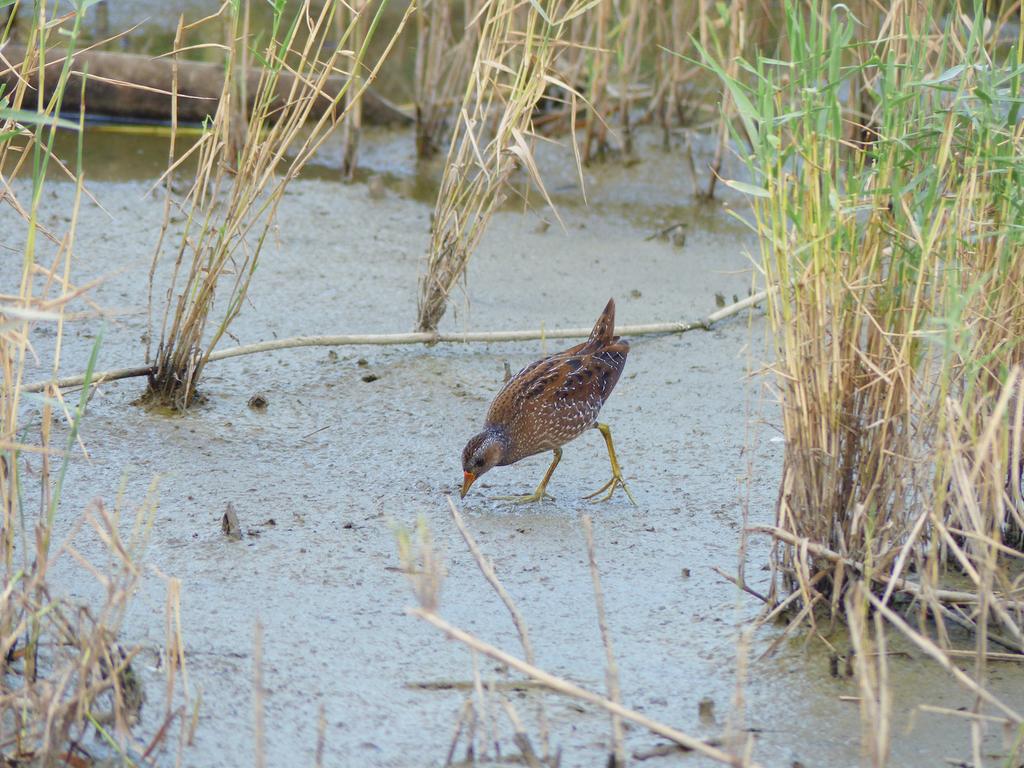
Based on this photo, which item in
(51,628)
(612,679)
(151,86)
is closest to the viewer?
(612,679)

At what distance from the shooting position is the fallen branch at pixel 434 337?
409cm

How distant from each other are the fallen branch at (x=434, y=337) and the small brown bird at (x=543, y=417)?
0.45 metres

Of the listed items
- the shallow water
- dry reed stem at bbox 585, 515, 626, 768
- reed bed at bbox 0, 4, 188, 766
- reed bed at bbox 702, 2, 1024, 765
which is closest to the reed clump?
the shallow water

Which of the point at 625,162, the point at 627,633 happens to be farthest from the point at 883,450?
the point at 625,162

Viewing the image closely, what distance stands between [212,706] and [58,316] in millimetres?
993

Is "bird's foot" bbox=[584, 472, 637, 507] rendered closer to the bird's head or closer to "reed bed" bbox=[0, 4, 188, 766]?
the bird's head

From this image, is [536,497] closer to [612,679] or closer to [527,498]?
[527,498]

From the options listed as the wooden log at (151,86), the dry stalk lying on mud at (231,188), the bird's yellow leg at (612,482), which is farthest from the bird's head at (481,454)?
the wooden log at (151,86)

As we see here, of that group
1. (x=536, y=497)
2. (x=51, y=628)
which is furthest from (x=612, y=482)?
(x=51, y=628)

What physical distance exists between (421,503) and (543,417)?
16.3 inches

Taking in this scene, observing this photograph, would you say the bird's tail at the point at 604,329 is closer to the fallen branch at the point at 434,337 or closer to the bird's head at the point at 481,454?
the fallen branch at the point at 434,337

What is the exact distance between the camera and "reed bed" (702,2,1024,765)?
257cm

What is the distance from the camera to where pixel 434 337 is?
4516 millimetres

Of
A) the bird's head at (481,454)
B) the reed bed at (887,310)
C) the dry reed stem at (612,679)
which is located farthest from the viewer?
the bird's head at (481,454)
